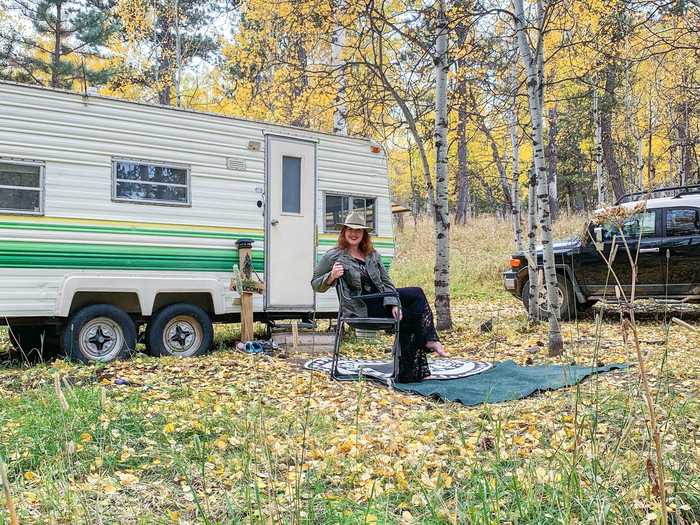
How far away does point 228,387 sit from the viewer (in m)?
4.43

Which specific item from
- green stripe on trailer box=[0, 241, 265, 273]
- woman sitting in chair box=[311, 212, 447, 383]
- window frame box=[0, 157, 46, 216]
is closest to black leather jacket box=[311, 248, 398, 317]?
woman sitting in chair box=[311, 212, 447, 383]

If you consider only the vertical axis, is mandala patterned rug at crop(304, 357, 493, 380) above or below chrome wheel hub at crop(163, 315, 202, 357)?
below

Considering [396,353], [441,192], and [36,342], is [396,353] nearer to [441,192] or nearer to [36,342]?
[441,192]

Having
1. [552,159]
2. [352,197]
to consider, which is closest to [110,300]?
[352,197]

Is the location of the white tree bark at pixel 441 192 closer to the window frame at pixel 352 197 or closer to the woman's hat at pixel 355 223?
the window frame at pixel 352 197

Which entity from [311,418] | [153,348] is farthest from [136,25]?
[311,418]

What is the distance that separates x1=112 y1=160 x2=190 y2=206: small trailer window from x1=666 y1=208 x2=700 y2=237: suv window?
6.55 metres

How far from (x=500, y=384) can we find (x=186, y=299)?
3.74 meters

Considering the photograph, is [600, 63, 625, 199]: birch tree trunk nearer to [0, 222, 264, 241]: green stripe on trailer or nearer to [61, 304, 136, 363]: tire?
[0, 222, 264, 241]: green stripe on trailer

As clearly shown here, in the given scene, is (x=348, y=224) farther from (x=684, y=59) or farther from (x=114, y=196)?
(x=684, y=59)

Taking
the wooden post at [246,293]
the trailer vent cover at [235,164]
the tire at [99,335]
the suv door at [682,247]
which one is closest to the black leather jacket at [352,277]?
the wooden post at [246,293]

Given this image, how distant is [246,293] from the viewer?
6.88m

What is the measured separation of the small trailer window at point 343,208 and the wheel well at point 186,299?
1.86 meters

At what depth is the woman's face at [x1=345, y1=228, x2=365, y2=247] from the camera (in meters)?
5.45
